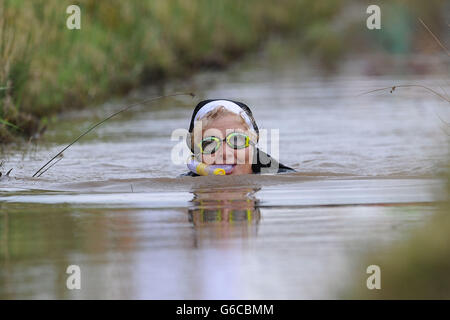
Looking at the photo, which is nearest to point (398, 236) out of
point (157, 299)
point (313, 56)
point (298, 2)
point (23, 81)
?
point (157, 299)

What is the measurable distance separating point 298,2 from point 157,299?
32.0 metres

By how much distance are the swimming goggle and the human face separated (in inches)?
1.4

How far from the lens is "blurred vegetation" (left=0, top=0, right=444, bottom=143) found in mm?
12633

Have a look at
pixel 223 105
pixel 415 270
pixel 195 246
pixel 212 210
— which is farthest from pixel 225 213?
pixel 415 270

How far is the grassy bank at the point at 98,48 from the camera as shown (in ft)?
41.2

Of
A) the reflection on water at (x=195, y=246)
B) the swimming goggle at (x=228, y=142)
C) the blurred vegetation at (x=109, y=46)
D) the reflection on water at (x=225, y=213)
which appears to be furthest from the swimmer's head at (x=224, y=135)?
the blurred vegetation at (x=109, y=46)

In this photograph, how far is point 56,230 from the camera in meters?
6.70

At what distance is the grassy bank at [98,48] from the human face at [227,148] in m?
2.85

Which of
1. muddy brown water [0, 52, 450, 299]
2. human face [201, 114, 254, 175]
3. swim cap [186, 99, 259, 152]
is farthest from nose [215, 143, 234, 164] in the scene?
swim cap [186, 99, 259, 152]

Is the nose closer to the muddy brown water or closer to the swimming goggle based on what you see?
the swimming goggle

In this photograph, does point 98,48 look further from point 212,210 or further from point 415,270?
point 415,270

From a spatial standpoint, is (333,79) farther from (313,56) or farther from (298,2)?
(298,2)
